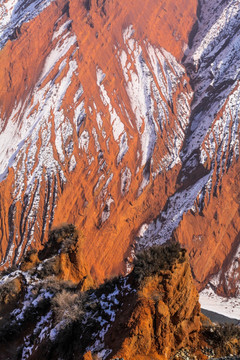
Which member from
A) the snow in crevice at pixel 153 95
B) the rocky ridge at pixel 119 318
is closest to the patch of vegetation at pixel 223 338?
the rocky ridge at pixel 119 318

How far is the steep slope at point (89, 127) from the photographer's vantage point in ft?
99.0

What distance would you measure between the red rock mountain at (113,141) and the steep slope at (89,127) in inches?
3.8

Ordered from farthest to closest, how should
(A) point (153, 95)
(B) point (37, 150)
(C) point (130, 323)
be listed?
(A) point (153, 95)
(B) point (37, 150)
(C) point (130, 323)

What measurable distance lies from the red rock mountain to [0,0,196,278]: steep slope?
96mm

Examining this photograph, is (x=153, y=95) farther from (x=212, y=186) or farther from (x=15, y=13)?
(x=15, y=13)

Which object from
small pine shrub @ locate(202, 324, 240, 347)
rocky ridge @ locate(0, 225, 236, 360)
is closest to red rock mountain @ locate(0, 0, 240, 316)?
rocky ridge @ locate(0, 225, 236, 360)

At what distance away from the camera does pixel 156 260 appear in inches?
361

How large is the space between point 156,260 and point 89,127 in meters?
25.4

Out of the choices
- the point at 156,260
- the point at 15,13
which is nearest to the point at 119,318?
the point at 156,260

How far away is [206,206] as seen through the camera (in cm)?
3222

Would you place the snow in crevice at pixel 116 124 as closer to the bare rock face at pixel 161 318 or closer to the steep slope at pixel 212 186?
the steep slope at pixel 212 186

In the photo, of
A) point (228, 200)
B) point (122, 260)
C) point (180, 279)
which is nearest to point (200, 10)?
point (228, 200)

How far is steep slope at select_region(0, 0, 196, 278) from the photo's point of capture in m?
30.2

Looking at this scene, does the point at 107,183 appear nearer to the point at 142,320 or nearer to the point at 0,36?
the point at 0,36
